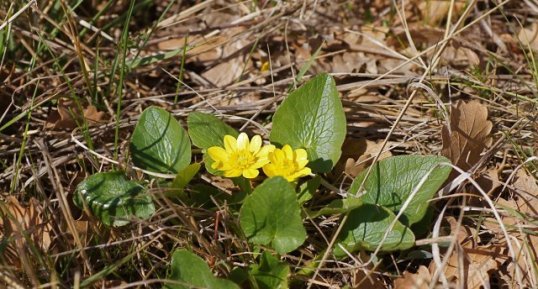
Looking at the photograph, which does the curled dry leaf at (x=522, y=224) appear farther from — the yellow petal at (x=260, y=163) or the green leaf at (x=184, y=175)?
the green leaf at (x=184, y=175)

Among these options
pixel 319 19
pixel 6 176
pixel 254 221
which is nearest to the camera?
pixel 254 221

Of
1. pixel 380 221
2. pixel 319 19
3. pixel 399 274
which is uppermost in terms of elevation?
pixel 319 19

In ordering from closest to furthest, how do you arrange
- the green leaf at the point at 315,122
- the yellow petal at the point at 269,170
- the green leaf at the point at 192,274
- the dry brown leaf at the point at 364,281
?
Result: the green leaf at the point at 192,274 → the dry brown leaf at the point at 364,281 → the yellow petal at the point at 269,170 → the green leaf at the point at 315,122

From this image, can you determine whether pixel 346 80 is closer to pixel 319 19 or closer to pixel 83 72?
pixel 319 19

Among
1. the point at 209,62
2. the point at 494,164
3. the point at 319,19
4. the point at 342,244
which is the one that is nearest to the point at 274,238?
the point at 342,244

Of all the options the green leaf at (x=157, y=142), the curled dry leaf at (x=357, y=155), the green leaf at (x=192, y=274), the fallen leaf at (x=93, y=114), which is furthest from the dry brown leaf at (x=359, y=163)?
the fallen leaf at (x=93, y=114)

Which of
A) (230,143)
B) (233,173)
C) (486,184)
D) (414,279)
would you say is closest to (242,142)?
(230,143)
